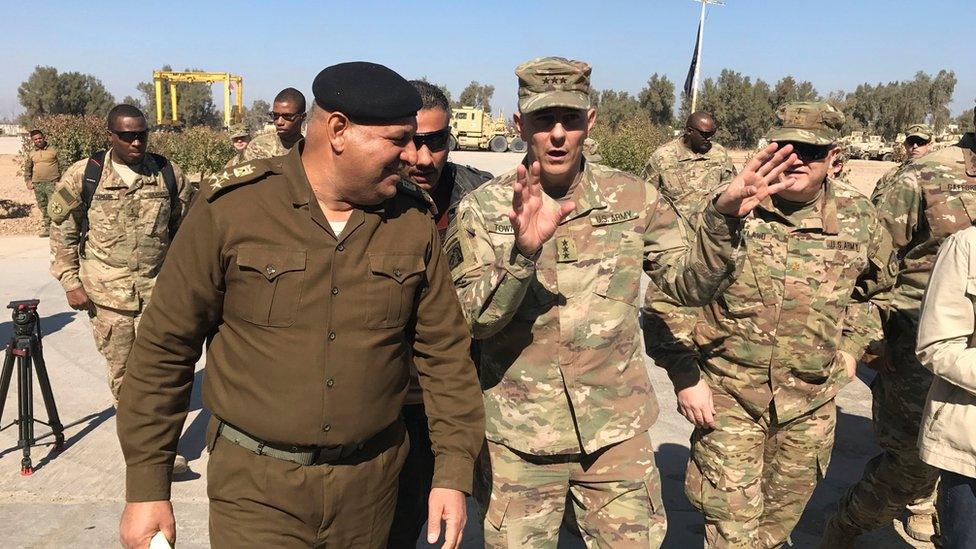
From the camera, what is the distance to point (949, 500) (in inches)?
100.0

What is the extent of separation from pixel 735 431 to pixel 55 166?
1263cm

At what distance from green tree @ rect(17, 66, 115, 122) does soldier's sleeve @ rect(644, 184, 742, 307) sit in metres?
54.6

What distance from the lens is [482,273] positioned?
2.59m

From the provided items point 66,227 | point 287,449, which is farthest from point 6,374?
point 287,449

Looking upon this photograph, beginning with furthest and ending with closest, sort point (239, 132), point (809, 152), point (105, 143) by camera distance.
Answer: point (105, 143)
point (239, 132)
point (809, 152)

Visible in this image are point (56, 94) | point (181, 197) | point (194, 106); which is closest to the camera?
point (181, 197)

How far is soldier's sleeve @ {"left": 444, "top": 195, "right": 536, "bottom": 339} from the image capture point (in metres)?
2.29

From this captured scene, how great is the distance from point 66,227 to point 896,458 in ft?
15.7

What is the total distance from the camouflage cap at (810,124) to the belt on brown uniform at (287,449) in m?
2.08

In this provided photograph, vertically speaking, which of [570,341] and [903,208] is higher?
[903,208]

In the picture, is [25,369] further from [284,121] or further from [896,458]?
[896,458]

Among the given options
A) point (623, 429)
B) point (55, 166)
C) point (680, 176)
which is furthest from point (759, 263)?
point (55, 166)

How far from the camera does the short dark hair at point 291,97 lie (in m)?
6.63

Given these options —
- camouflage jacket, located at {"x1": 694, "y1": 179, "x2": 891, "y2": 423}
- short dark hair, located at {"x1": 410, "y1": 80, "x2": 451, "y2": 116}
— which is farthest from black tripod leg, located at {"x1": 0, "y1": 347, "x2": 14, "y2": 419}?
camouflage jacket, located at {"x1": 694, "y1": 179, "x2": 891, "y2": 423}
